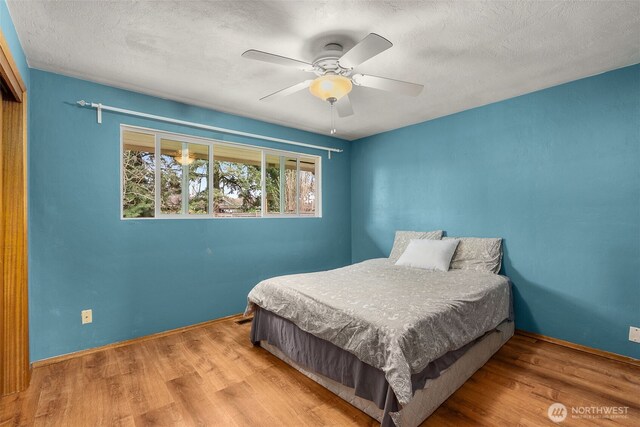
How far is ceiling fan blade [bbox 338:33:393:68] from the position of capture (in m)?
1.53

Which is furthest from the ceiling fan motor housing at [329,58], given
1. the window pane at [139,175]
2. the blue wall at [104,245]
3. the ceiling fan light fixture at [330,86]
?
the window pane at [139,175]

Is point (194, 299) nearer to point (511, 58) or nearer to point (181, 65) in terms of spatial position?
point (181, 65)

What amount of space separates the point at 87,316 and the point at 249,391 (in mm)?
1611

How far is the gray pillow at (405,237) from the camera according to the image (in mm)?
3525

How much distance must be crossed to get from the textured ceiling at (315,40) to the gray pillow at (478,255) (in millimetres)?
1484

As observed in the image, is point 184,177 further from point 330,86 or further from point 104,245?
point 330,86

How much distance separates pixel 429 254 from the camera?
319 cm

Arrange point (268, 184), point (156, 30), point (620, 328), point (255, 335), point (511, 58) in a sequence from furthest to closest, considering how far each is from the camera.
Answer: point (268, 184) < point (255, 335) < point (620, 328) < point (511, 58) < point (156, 30)

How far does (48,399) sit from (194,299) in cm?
132

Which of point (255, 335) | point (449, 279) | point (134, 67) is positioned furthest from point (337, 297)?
point (134, 67)

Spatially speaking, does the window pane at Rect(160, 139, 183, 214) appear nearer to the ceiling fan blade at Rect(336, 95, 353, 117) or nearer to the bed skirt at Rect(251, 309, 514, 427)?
the bed skirt at Rect(251, 309, 514, 427)

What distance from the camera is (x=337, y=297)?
2111mm

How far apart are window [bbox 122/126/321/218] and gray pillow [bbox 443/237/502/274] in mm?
2056

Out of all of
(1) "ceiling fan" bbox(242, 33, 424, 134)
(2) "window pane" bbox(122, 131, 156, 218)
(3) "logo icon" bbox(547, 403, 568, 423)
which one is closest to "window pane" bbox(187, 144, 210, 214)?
(2) "window pane" bbox(122, 131, 156, 218)
